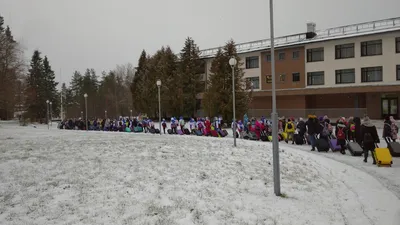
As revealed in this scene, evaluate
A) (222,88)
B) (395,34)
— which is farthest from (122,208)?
(395,34)

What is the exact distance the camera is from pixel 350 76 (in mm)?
36188

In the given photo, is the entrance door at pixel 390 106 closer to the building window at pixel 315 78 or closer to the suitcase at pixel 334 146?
the building window at pixel 315 78

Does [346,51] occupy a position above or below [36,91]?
above

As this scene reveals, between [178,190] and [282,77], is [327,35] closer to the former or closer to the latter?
[282,77]

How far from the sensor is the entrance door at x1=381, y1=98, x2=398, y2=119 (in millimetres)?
34375

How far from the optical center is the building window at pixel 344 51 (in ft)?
117

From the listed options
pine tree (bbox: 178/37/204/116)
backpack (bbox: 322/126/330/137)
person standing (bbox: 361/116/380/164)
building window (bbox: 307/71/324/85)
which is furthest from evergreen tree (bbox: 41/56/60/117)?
person standing (bbox: 361/116/380/164)

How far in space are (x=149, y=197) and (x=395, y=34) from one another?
34125 millimetres

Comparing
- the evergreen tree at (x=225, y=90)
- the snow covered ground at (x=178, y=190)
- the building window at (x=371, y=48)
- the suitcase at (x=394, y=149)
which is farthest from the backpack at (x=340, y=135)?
the building window at (x=371, y=48)

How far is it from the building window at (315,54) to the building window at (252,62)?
6946 millimetres

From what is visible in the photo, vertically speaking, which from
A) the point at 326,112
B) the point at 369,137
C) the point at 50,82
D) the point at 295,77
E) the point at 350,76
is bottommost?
the point at 369,137

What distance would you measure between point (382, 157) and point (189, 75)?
3278 centimetres

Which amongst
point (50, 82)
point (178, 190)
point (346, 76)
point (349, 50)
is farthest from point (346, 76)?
point (50, 82)

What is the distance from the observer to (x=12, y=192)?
7211 mm
